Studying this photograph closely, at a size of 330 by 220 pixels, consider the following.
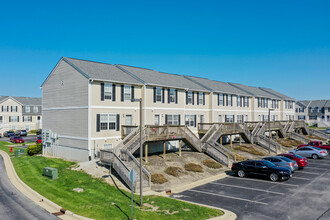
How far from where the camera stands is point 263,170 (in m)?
23.8

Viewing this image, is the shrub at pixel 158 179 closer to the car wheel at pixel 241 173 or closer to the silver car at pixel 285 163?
the car wheel at pixel 241 173

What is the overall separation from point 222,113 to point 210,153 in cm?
1415

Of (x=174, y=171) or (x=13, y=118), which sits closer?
(x=174, y=171)

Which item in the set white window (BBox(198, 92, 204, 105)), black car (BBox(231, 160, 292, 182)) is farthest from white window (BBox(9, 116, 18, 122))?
black car (BBox(231, 160, 292, 182))

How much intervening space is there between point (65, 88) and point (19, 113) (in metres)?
49.4

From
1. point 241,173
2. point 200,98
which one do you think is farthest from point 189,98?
point 241,173

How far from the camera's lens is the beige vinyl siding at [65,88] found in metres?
28.4

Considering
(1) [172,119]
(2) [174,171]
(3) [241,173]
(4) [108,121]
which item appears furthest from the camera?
(1) [172,119]

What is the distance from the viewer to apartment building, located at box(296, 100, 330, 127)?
104312mm

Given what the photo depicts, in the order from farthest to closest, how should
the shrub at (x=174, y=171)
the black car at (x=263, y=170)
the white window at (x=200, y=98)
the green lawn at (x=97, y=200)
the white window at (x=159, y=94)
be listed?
the white window at (x=200, y=98), the white window at (x=159, y=94), the shrub at (x=174, y=171), the black car at (x=263, y=170), the green lawn at (x=97, y=200)

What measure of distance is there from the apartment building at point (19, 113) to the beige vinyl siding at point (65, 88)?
137ft

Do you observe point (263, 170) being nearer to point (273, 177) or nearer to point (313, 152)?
point (273, 177)

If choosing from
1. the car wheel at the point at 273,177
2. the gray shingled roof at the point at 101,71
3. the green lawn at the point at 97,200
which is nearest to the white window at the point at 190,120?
the gray shingled roof at the point at 101,71

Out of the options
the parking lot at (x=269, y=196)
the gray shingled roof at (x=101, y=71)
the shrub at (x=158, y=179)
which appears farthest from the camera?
the gray shingled roof at (x=101, y=71)
